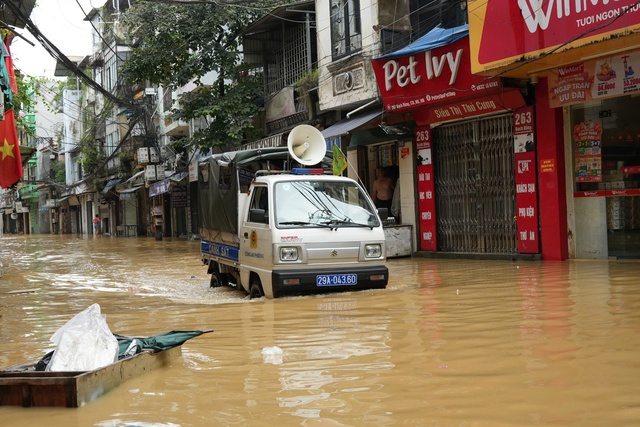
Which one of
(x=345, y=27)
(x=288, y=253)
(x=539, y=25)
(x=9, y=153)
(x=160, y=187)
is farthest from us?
(x=160, y=187)

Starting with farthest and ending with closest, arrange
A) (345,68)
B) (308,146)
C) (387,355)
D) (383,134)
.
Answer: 1. (345,68)
2. (383,134)
3. (308,146)
4. (387,355)

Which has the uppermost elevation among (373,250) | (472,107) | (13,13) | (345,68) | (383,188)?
(13,13)

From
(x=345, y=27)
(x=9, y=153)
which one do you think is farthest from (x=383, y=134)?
(x=9, y=153)

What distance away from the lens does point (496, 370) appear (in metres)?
4.55

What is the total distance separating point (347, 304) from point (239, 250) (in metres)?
2.46

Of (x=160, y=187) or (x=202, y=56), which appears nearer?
(x=202, y=56)

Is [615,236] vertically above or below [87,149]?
below

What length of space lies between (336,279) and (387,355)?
12.0ft

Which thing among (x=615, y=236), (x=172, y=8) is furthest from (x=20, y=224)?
(x=615, y=236)

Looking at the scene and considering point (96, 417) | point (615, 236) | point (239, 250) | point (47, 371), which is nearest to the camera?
point (96, 417)

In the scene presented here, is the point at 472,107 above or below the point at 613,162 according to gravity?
above

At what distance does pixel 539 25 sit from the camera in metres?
11.0

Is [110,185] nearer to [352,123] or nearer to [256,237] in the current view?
[352,123]

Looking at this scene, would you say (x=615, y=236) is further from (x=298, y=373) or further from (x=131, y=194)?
(x=131, y=194)
